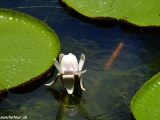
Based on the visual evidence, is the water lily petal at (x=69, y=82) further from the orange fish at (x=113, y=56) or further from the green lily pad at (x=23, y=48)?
the orange fish at (x=113, y=56)

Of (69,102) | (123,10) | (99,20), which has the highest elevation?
(123,10)

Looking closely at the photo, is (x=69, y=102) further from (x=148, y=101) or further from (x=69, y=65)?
(x=148, y=101)

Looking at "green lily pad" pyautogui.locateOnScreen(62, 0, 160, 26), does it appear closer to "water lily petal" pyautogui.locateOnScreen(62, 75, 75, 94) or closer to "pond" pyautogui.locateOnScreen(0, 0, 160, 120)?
"pond" pyautogui.locateOnScreen(0, 0, 160, 120)

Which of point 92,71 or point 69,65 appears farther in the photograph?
point 92,71

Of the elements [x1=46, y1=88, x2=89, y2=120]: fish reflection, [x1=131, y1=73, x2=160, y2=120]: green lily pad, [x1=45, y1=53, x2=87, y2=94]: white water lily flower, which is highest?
[x1=45, y1=53, x2=87, y2=94]: white water lily flower

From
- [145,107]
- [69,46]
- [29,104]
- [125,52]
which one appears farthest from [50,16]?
[145,107]

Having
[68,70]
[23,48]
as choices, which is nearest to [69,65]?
[68,70]

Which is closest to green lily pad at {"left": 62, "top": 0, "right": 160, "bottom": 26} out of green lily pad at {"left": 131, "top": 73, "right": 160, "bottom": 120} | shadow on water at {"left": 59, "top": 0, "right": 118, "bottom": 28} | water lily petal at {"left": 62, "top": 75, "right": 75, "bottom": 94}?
shadow on water at {"left": 59, "top": 0, "right": 118, "bottom": 28}

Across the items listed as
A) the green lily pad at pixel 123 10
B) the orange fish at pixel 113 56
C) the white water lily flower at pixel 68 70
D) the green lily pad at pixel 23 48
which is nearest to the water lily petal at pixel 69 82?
the white water lily flower at pixel 68 70
